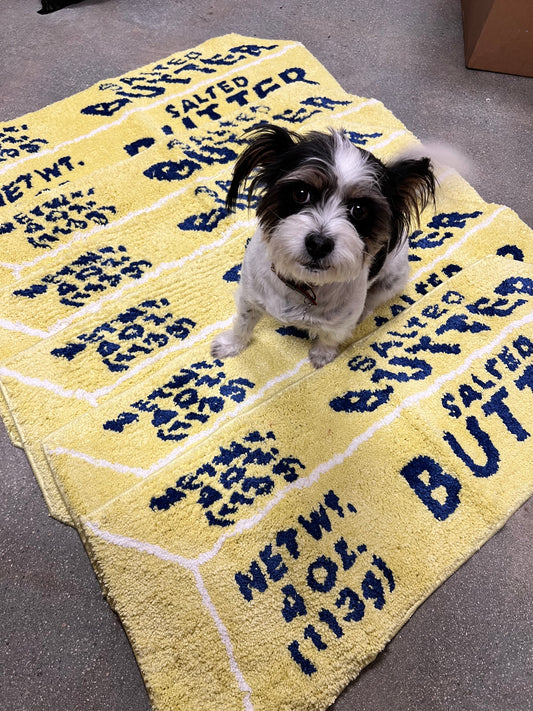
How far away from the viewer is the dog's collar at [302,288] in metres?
1.82

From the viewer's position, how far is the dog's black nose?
Answer: 1530mm

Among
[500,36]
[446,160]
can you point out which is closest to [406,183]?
[446,160]

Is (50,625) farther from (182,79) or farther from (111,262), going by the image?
(182,79)

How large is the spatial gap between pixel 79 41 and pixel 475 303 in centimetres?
366

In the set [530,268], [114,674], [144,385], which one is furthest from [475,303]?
[114,674]

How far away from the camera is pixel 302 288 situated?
6.06ft

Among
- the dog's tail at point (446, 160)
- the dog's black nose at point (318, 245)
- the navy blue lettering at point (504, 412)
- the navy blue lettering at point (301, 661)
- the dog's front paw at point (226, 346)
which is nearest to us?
the dog's black nose at point (318, 245)

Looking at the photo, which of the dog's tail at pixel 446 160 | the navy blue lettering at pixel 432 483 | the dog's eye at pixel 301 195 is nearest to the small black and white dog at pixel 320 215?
the dog's eye at pixel 301 195

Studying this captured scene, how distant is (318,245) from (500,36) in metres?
3.41

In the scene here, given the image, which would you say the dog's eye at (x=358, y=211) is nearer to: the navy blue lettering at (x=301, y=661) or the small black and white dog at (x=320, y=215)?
the small black and white dog at (x=320, y=215)

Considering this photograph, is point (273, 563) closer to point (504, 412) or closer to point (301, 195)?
point (504, 412)

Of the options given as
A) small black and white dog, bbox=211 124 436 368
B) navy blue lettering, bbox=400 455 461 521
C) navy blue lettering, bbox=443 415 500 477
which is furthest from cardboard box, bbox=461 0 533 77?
navy blue lettering, bbox=400 455 461 521

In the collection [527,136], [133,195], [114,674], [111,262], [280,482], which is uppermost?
[527,136]

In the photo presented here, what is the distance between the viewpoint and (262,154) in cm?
169
